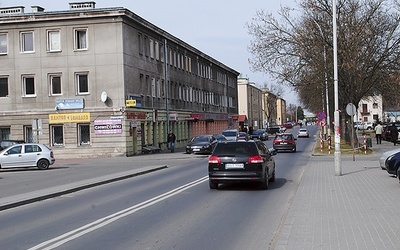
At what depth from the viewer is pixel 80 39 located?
40.3 m

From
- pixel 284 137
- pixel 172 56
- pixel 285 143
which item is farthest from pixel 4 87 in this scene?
pixel 285 143

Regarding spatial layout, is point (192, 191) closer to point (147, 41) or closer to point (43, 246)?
point (43, 246)

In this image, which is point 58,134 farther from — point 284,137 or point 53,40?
point 284,137

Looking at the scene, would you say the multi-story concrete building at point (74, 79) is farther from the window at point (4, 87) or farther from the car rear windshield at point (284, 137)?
the car rear windshield at point (284, 137)

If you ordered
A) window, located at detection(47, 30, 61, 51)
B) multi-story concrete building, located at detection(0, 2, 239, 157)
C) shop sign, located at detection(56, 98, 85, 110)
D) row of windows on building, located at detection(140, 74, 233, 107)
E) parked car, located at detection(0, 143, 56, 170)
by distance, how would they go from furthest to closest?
row of windows on building, located at detection(140, 74, 233, 107)
window, located at detection(47, 30, 61, 51)
shop sign, located at detection(56, 98, 85, 110)
multi-story concrete building, located at detection(0, 2, 239, 157)
parked car, located at detection(0, 143, 56, 170)

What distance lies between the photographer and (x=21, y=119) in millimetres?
40344

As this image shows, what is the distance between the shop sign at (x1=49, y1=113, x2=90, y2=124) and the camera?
3934 cm

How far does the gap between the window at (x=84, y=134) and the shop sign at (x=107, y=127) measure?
916mm

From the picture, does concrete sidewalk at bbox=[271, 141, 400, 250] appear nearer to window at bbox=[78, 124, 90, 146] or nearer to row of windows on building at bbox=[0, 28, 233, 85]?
window at bbox=[78, 124, 90, 146]

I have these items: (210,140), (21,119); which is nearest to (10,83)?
(21,119)

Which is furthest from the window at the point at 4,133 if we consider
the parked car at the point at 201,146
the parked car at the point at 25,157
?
the parked car at the point at 201,146

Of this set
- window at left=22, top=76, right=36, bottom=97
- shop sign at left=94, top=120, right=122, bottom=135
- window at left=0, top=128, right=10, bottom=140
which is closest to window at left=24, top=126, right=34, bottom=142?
window at left=0, top=128, right=10, bottom=140

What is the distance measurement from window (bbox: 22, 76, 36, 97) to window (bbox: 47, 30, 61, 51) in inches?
106

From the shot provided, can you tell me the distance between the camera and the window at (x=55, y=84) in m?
40.4
